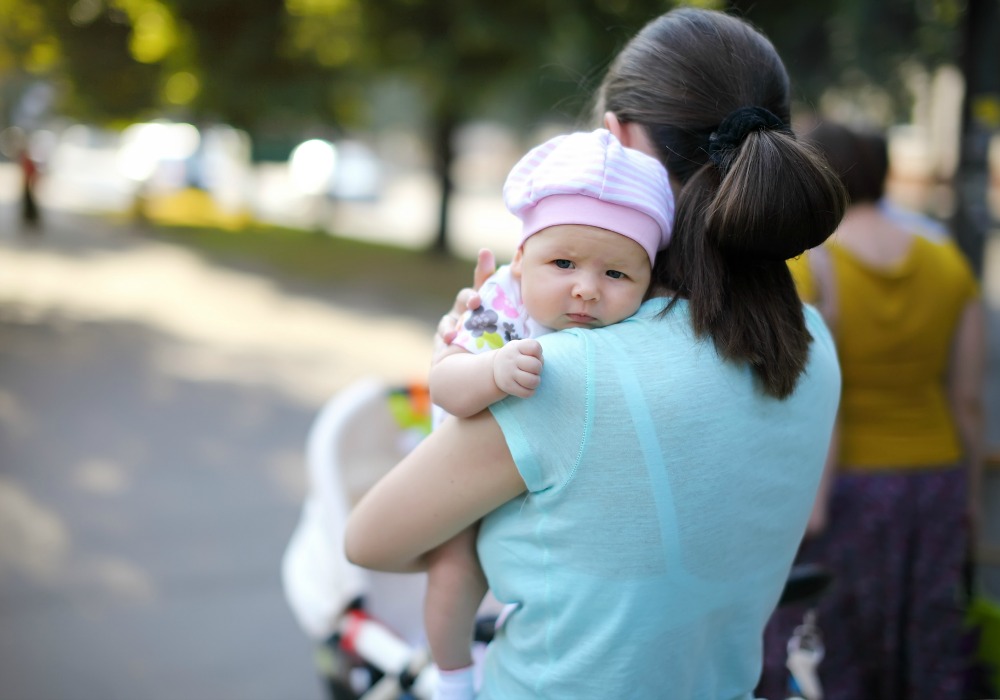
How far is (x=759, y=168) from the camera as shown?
4.68 ft

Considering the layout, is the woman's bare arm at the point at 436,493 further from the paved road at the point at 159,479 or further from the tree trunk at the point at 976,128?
the tree trunk at the point at 976,128

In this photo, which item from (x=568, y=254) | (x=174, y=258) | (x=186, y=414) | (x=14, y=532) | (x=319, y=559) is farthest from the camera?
(x=174, y=258)

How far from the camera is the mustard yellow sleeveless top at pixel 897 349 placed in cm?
282

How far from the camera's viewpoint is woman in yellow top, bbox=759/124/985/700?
9.24 feet

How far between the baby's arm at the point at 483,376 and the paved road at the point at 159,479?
3.00 m

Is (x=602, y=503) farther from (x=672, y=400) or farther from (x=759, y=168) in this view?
(x=759, y=168)

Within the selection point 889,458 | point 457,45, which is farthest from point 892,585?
point 457,45

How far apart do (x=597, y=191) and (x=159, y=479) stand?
17.8 feet

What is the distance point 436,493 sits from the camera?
4.78ft

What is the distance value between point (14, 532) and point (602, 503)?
488 cm

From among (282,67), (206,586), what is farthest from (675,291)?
(282,67)

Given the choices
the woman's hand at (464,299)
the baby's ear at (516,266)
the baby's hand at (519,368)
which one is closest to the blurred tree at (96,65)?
the woman's hand at (464,299)

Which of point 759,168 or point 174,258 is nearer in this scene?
point 759,168

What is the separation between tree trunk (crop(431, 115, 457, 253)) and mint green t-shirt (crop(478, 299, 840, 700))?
16.5 metres
